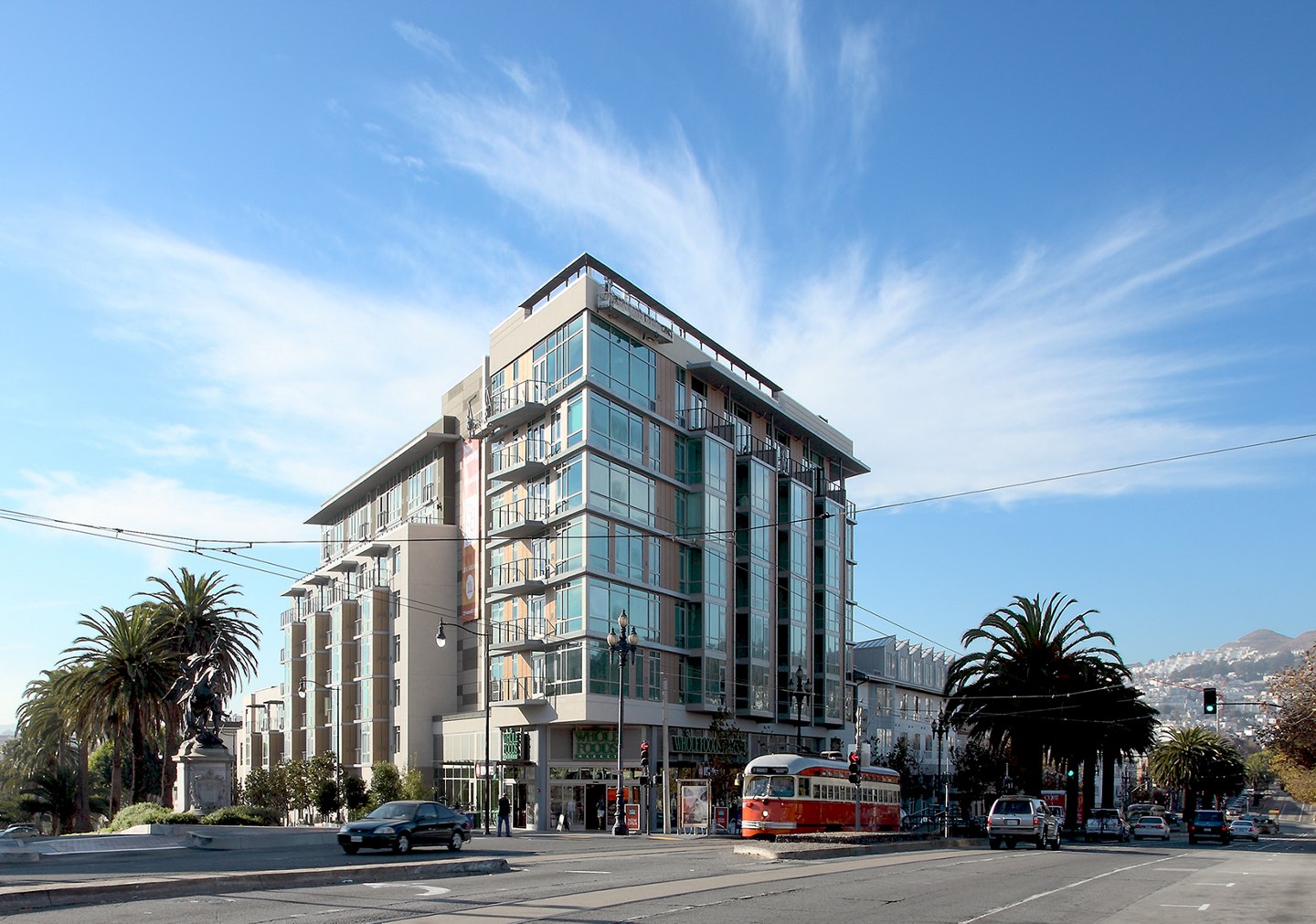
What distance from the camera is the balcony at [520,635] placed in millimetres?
60688

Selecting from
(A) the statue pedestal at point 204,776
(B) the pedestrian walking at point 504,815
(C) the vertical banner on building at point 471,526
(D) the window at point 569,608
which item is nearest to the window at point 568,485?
(D) the window at point 569,608

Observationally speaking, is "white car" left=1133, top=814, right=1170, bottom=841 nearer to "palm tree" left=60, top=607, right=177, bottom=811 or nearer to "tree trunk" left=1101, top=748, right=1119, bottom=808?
"tree trunk" left=1101, top=748, right=1119, bottom=808

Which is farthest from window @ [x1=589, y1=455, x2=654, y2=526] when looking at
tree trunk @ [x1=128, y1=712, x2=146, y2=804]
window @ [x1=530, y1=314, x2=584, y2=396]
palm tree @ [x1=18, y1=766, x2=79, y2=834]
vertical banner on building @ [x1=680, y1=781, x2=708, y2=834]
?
palm tree @ [x1=18, y1=766, x2=79, y2=834]

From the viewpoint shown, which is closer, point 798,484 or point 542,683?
point 542,683

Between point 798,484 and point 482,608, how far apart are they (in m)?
20.9

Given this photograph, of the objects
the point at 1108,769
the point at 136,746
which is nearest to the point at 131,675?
the point at 136,746

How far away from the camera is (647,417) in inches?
2500

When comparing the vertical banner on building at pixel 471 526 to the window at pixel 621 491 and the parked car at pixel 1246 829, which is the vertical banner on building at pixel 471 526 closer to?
the window at pixel 621 491

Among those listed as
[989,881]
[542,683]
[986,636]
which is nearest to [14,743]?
[542,683]

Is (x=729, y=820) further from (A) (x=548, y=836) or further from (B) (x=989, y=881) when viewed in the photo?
(B) (x=989, y=881)

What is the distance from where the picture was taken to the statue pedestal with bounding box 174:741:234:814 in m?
39.8

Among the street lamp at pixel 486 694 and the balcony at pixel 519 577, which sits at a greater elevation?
the balcony at pixel 519 577

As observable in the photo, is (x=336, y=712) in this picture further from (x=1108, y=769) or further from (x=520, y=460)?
(x=1108, y=769)

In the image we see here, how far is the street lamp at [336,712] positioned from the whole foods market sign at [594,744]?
1633cm
